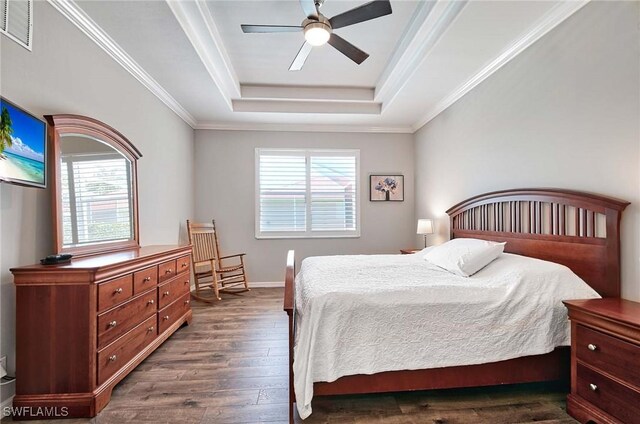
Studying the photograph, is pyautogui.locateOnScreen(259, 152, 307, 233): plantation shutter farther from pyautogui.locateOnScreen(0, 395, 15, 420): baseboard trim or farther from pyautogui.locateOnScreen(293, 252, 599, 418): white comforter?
pyautogui.locateOnScreen(0, 395, 15, 420): baseboard trim

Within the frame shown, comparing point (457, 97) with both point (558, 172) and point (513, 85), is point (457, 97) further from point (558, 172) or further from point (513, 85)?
point (558, 172)

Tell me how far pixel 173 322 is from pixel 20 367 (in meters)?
1.14

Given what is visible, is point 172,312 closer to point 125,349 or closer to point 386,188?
point 125,349

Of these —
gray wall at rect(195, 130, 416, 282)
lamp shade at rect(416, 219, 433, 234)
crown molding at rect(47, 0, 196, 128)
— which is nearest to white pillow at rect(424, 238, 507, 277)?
lamp shade at rect(416, 219, 433, 234)

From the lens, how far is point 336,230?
4.78m

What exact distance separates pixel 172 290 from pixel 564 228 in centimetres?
322

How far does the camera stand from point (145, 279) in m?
2.22

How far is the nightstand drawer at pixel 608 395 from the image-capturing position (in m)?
1.36

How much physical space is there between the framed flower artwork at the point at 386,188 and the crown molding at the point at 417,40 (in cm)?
144

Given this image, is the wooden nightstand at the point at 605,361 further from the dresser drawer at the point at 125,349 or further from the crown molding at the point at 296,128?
the crown molding at the point at 296,128

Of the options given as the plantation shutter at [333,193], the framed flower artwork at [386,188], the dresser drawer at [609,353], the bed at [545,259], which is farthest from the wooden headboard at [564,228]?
the plantation shutter at [333,193]

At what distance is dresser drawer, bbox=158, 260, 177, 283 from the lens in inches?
96.7

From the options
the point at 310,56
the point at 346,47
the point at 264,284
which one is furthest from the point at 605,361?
the point at 264,284

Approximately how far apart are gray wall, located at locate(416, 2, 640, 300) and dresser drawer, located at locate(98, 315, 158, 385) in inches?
125
